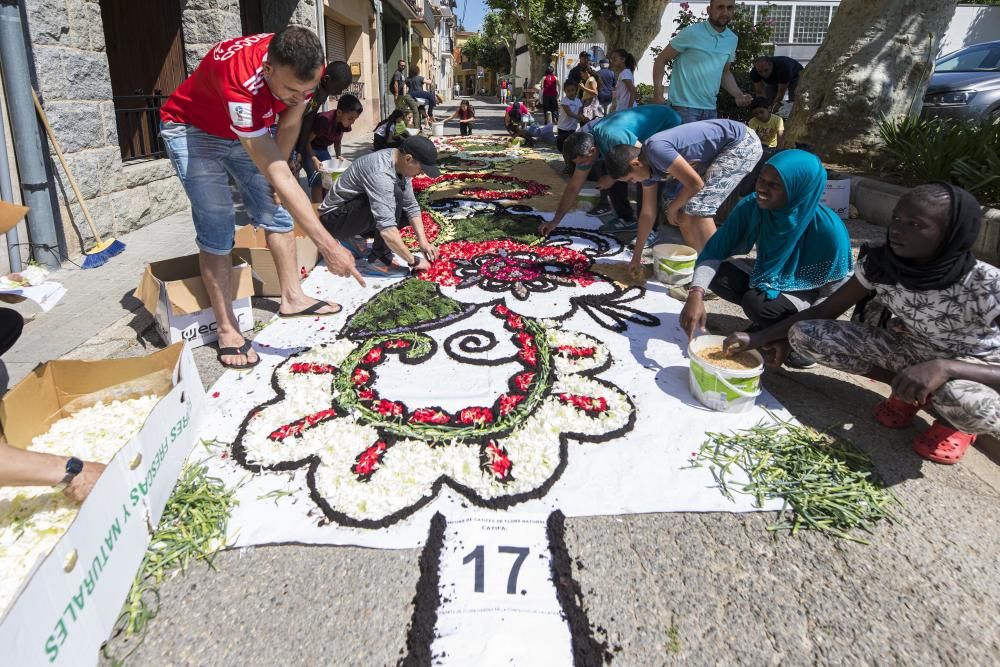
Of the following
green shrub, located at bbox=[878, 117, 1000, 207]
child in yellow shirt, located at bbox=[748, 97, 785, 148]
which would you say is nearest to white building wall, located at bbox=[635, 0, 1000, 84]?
child in yellow shirt, located at bbox=[748, 97, 785, 148]

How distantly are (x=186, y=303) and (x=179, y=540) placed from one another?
5.17 ft

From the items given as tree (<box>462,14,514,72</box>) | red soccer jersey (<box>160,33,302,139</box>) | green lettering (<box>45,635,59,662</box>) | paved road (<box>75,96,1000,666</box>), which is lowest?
paved road (<box>75,96,1000,666</box>)

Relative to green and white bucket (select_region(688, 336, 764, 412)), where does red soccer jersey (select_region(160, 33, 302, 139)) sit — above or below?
above

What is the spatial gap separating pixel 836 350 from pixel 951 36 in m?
32.7

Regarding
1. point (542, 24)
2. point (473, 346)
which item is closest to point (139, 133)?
point (473, 346)

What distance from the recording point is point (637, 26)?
45.4 ft

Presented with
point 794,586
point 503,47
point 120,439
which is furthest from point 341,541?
point 503,47

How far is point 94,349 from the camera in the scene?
3.17m

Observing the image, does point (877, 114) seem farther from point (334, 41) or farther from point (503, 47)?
point (503, 47)

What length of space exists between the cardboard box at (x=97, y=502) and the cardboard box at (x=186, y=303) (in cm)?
66

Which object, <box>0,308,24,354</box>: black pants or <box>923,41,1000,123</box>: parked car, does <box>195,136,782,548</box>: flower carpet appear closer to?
<box>0,308,24,354</box>: black pants

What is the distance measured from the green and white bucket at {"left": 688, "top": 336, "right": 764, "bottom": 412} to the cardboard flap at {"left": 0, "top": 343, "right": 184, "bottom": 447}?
215 cm

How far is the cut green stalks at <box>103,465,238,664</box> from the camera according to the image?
1.62m

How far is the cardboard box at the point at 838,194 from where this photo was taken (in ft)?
18.5
